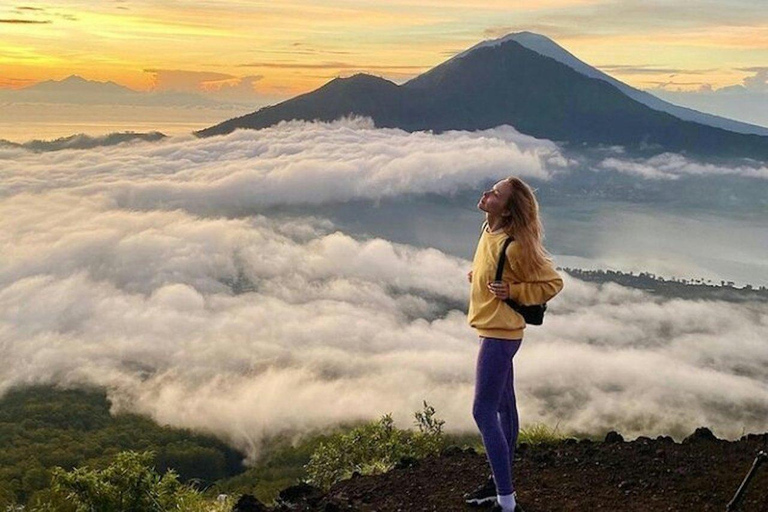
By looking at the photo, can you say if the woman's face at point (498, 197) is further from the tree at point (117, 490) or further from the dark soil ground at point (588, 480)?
the tree at point (117, 490)

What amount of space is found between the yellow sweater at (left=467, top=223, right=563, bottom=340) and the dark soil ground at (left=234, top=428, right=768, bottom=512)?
1570 mm

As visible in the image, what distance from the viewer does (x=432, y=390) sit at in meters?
133

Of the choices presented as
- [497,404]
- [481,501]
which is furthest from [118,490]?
[497,404]

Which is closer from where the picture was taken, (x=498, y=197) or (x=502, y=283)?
(x=502, y=283)

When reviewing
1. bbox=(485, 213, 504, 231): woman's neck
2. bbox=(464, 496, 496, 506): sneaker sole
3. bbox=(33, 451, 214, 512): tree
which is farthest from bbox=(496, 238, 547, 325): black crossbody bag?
bbox=(33, 451, 214, 512): tree

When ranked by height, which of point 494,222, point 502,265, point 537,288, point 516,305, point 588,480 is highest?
point 494,222

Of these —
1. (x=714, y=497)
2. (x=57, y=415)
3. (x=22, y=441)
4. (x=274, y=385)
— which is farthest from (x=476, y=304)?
(x=274, y=385)

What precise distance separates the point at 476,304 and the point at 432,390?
130847mm

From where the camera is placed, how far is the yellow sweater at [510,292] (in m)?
4.56

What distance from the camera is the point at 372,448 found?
8328mm

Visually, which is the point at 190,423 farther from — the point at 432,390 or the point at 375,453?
the point at 375,453

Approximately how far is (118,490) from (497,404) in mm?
3142

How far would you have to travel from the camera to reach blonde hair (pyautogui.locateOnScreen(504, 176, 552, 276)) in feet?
14.9

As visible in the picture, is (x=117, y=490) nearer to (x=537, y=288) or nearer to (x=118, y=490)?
(x=118, y=490)
